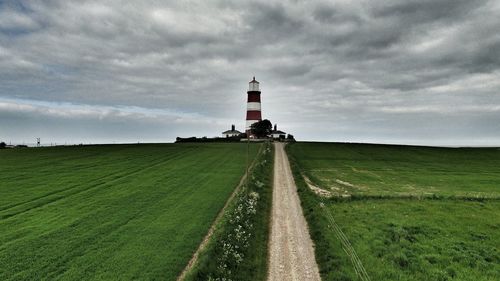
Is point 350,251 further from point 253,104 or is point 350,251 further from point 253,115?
point 253,104

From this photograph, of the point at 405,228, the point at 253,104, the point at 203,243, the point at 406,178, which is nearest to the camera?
the point at 203,243

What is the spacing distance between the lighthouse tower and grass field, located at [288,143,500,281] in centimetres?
6375

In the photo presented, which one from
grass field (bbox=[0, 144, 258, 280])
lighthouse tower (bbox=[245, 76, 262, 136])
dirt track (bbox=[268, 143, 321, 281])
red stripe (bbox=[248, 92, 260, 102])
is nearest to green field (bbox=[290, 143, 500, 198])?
dirt track (bbox=[268, 143, 321, 281])

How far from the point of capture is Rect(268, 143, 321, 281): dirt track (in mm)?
15638

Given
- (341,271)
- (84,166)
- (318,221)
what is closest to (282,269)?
(341,271)

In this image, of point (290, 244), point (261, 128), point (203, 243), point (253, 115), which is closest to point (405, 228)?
point (290, 244)

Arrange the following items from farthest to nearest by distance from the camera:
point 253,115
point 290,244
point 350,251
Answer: point 253,115, point 290,244, point 350,251

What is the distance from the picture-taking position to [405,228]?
2302cm

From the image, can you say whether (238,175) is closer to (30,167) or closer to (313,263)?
(313,263)

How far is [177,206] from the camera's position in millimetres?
27625

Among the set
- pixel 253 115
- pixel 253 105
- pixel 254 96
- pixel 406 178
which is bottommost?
pixel 406 178

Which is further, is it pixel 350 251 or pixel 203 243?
pixel 203 243

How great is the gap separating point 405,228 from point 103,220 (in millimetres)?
22586

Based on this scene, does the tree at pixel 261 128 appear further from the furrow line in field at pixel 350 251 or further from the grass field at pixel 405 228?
the furrow line in field at pixel 350 251
